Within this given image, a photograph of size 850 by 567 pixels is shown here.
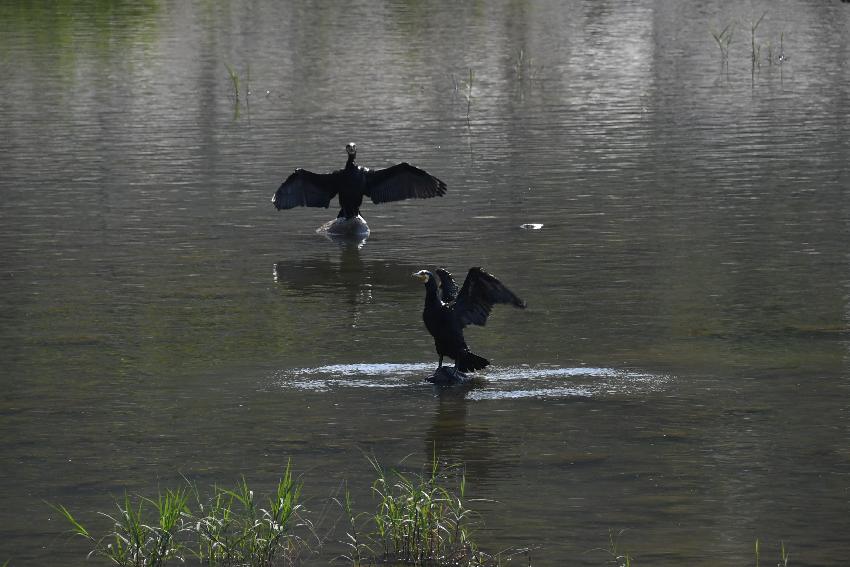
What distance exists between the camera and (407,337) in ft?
51.0

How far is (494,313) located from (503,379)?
2.74 m

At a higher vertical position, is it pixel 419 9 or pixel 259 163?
pixel 419 9

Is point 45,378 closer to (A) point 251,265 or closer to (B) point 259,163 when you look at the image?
(A) point 251,265

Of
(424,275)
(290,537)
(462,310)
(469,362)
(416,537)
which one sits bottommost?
(290,537)

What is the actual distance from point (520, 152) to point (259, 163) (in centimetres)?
421

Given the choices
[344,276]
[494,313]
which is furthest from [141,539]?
[344,276]

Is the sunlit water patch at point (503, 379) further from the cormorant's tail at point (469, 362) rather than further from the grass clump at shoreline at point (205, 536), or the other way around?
the grass clump at shoreline at point (205, 536)

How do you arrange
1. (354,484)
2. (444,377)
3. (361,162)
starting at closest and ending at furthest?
(354,484), (444,377), (361,162)

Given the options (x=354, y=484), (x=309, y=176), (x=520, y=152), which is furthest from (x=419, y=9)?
(x=354, y=484)

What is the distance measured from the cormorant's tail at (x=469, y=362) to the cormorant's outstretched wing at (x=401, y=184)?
8173 millimetres

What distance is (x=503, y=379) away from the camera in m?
13.8

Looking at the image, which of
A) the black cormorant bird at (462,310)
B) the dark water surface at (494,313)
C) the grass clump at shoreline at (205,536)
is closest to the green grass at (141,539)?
the grass clump at shoreline at (205,536)

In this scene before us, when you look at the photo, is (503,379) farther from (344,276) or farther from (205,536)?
(344,276)

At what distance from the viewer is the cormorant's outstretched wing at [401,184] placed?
854 inches
